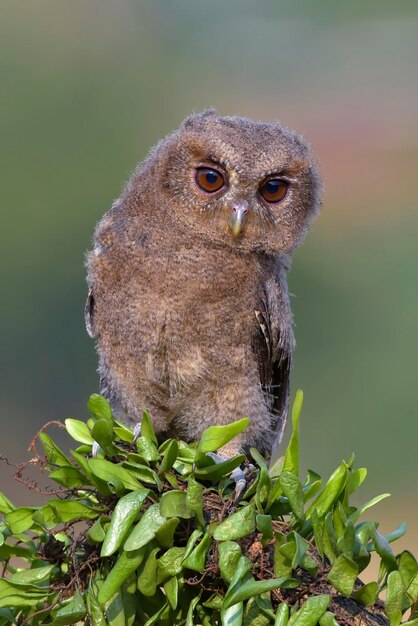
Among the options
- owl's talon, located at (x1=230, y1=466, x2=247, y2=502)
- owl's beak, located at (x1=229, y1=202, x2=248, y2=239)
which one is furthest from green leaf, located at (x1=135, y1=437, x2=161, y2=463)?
owl's beak, located at (x1=229, y1=202, x2=248, y2=239)

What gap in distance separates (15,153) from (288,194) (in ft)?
39.6

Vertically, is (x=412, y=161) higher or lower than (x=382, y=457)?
higher

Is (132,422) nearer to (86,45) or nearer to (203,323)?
(203,323)

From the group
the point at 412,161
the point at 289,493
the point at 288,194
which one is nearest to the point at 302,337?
the point at 412,161

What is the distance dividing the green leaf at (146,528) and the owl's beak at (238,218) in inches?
66.0

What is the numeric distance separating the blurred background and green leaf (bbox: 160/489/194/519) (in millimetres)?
6239

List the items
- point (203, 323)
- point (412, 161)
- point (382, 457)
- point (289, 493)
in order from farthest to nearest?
1. point (412, 161)
2. point (382, 457)
3. point (203, 323)
4. point (289, 493)

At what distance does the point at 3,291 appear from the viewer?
14430 millimetres

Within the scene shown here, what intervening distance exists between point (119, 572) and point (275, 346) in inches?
75.9

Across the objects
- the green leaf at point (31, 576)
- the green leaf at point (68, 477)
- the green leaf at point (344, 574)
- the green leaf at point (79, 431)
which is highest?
the green leaf at point (79, 431)

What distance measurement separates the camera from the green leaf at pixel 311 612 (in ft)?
7.08

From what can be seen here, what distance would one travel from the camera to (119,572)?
2.29 metres

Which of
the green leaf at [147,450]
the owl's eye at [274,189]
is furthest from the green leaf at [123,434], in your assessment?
the owl's eye at [274,189]

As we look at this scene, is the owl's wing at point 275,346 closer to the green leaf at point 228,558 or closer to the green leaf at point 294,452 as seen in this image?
the green leaf at point 294,452
